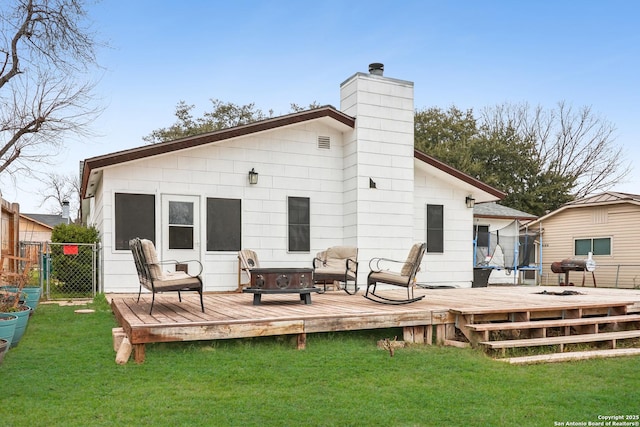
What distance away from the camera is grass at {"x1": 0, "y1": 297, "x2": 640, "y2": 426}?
11.6 feet

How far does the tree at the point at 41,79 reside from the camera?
1450 cm

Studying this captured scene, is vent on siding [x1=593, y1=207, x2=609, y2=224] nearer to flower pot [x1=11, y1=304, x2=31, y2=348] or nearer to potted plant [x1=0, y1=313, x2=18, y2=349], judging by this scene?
flower pot [x1=11, y1=304, x2=31, y2=348]

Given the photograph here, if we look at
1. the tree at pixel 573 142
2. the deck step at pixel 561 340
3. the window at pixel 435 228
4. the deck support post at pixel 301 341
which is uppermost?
the tree at pixel 573 142

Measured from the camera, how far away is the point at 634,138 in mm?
28922

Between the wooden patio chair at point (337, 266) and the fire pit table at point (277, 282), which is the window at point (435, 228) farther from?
the fire pit table at point (277, 282)

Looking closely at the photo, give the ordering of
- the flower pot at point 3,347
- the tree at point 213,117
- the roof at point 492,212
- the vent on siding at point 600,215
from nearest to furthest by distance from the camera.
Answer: the flower pot at point 3,347 < the roof at point 492,212 < the vent on siding at point 600,215 < the tree at point 213,117

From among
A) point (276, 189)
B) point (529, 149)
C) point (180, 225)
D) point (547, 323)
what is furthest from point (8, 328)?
point (529, 149)

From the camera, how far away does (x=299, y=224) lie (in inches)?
412

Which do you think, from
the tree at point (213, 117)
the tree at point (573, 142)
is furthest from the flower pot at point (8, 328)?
the tree at point (573, 142)

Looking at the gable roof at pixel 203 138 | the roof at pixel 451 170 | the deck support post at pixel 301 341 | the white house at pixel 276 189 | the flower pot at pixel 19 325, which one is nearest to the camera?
the flower pot at pixel 19 325

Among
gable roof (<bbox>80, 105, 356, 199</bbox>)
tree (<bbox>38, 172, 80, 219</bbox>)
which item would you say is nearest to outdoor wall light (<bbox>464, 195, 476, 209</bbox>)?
gable roof (<bbox>80, 105, 356, 199</bbox>)

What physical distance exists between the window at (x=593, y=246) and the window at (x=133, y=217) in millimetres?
16253

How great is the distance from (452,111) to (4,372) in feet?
96.8

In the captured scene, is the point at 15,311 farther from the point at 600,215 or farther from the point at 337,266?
the point at 600,215
